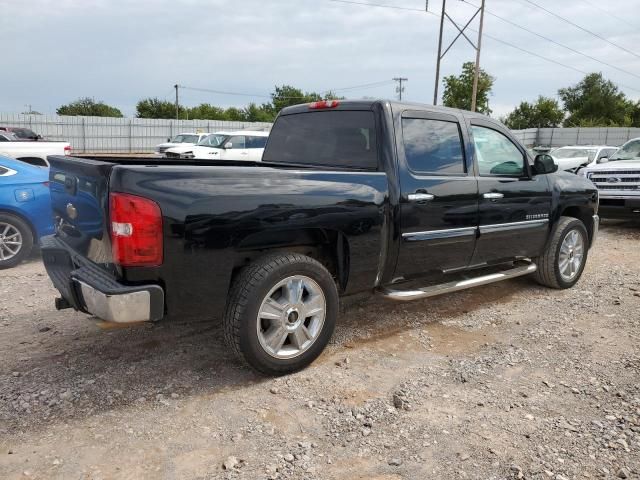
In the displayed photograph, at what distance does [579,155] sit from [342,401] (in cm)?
1807

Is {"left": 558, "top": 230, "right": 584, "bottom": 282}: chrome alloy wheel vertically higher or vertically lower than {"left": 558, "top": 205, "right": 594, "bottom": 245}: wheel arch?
lower

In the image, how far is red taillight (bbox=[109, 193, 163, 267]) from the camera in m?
2.88

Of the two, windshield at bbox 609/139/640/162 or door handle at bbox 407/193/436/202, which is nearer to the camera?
door handle at bbox 407/193/436/202

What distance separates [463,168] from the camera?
14.9ft

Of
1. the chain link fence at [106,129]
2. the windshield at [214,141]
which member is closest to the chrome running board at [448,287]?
the windshield at [214,141]

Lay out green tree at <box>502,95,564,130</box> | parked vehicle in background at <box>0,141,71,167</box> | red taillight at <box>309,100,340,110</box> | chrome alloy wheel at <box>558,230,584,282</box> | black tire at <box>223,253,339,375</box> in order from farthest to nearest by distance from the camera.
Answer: green tree at <box>502,95,564,130</box>, parked vehicle in background at <box>0,141,71,167</box>, chrome alloy wheel at <box>558,230,584,282</box>, red taillight at <box>309,100,340,110</box>, black tire at <box>223,253,339,375</box>

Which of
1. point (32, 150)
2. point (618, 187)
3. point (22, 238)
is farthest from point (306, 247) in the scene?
point (618, 187)

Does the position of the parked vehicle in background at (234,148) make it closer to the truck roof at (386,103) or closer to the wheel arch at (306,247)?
the truck roof at (386,103)

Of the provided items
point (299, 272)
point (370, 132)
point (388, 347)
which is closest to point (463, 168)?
point (370, 132)

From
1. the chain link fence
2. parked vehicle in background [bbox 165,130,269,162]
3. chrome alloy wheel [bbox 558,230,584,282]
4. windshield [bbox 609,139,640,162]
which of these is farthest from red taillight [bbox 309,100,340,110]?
the chain link fence

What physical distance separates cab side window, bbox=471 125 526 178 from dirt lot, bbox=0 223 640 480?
1.36 metres

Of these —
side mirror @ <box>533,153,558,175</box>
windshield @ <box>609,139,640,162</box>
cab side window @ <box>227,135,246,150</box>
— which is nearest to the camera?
→ side mirror @ <box>533,153,558,175</box>

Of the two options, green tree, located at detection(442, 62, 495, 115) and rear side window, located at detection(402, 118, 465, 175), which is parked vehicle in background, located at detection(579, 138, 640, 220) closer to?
rear side window, located at detection(402, 118, 465, 175)

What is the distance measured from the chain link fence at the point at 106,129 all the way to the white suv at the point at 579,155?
80.6 ft
